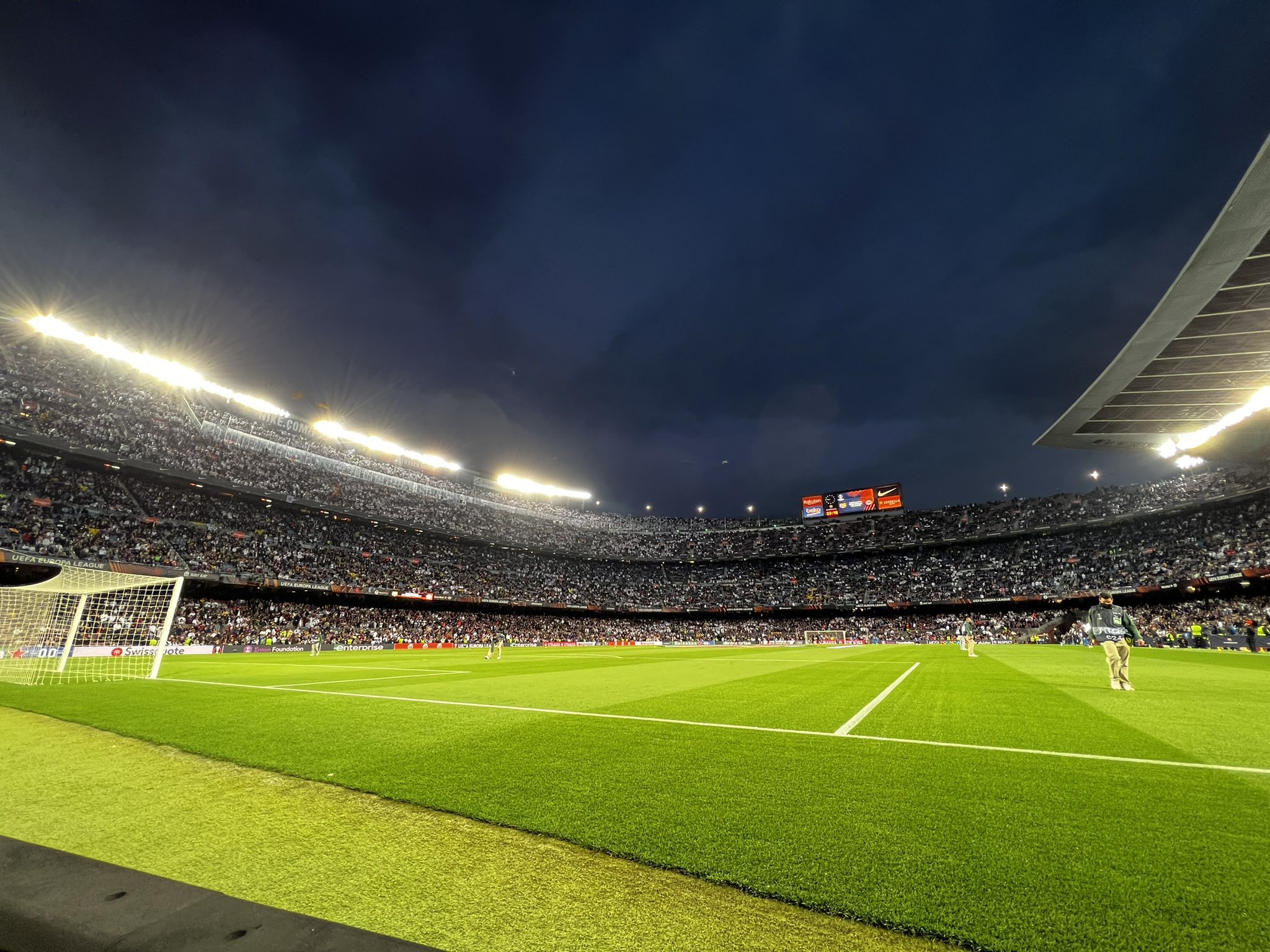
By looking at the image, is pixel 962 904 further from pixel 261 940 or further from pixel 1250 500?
pixel 1250 500

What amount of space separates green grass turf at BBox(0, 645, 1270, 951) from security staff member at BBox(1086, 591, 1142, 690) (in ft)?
1.90

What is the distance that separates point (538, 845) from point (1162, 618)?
53.2m

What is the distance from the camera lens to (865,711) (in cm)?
834

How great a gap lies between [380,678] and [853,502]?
199 feet

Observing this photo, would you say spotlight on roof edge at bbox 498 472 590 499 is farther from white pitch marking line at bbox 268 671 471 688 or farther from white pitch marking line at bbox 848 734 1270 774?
white pitch marking line at bbox 848 734 1270 774

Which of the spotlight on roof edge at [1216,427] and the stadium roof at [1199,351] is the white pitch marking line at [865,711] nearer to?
the stadium roof at [1199,351]

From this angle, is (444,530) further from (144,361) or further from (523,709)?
(523,709)

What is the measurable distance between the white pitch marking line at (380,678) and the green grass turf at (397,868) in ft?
26.5

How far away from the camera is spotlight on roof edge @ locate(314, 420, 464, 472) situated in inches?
2151

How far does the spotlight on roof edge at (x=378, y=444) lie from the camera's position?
179 feet

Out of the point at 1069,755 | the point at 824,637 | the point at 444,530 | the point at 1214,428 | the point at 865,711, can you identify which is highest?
the point at 1214,428

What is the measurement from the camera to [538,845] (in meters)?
3.39

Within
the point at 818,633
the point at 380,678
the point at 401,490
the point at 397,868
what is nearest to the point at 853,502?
the point at 818,633

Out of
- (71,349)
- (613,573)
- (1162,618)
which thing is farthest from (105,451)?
→ (1162,618)
